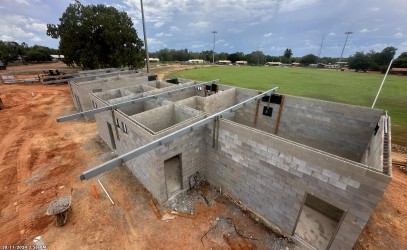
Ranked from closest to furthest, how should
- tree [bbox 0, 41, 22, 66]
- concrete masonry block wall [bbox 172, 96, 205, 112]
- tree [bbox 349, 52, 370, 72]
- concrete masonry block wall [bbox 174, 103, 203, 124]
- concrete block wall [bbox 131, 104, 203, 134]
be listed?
concrete block wall [bbox 131, 104, 203, 134] < concrete masonry block wall [bbox 174, 103, 203, 124] < concrete masonry block wall [bbox 172, 96, 205, 112] < tree [bbox 0, 41, 22, 66] < tree [bbox 349, 52, 370, 72]

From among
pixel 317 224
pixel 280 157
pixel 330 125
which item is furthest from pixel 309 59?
pixel 280 157

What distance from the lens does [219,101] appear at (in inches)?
501

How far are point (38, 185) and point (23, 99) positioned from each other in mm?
20230

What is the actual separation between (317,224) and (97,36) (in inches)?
1329

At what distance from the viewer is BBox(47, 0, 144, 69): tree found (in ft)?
86.7

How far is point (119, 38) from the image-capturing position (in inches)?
1061

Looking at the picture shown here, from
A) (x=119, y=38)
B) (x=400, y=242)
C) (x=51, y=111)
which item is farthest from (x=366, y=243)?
(x=119, y=38)

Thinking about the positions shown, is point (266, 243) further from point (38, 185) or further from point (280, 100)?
point (38, 185)

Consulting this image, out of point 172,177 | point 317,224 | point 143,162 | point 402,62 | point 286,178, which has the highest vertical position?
point 402,62

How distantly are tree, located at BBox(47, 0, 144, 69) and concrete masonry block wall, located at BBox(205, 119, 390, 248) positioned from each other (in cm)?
2598

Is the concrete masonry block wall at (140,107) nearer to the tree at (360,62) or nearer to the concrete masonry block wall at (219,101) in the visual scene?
the concrete masonry block wall at (219,101)

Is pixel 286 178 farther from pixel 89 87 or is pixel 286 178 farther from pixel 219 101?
pixel 89 87

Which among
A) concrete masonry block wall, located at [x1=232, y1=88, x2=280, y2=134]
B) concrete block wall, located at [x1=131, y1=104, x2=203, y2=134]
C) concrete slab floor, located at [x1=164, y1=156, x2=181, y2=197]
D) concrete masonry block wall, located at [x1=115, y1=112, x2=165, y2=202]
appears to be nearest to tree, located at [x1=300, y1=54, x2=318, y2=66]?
concrete masonry block wall, located at [x1=232, y1=88, x2=280, y2=134]

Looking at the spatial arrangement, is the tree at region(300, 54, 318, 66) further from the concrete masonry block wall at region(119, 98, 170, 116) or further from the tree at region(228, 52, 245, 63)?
the concrete masonry block wall at region(119, 98, 170, 116)
